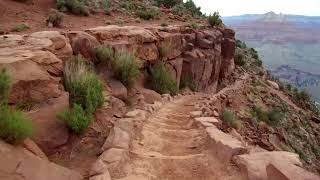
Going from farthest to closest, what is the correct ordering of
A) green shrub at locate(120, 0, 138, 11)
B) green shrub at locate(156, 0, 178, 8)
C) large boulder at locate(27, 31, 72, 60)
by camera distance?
green shrub at locate(156, 0, 178, 8) < green shrub at locate(120, 0, 138, 11) < large boulder at locate(27, 31, 72, 60)

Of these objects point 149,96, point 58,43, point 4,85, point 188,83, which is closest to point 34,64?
point 4,85

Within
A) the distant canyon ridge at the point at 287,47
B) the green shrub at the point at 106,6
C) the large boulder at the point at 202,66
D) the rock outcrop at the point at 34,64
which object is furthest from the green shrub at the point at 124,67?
the distant canyon ridge at the point at 287,47

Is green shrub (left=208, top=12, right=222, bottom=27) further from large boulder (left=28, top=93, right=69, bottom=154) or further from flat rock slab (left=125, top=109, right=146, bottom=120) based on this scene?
large boulder (left=28, top=93, right=69, bottom=154)

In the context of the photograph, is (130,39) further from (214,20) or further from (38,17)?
(214,20)

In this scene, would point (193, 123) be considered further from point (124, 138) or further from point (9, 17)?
point (9, 17)

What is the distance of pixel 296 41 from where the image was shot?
138250mm

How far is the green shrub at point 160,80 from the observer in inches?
493

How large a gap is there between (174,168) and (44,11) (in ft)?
35.3

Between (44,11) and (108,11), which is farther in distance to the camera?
(108,11)

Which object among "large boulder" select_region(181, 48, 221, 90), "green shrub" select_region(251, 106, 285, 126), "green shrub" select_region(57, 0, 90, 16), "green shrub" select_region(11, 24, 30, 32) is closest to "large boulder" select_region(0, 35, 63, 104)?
"green shrub" select_region(11, 24, 30, 32)

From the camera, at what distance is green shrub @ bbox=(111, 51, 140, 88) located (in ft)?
32.5

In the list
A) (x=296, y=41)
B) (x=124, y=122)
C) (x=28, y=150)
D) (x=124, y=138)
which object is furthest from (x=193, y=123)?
(x=296, y=41)

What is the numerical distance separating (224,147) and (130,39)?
6.20 metres

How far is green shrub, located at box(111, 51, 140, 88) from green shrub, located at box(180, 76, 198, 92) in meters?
6.50
